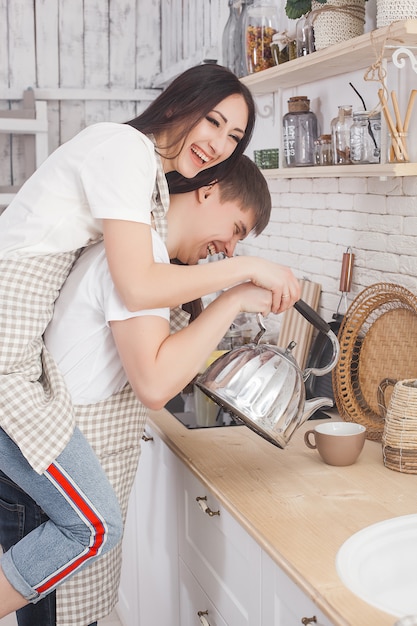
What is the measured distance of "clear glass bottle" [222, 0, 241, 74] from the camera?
9.85ft

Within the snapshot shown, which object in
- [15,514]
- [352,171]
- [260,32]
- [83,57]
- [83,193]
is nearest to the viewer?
[83,193]

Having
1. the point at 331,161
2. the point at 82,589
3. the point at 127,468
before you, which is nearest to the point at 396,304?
the point at 331,161

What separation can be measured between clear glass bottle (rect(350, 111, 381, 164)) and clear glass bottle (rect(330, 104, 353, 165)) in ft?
0.20

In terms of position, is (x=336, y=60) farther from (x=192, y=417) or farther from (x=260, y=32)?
(x=192, y=417)

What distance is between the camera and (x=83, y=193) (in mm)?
1588

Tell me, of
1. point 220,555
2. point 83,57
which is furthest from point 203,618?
point 83,57

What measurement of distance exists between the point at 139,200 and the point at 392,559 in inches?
32.0

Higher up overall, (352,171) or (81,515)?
(352,171)

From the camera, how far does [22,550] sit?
1.67 m

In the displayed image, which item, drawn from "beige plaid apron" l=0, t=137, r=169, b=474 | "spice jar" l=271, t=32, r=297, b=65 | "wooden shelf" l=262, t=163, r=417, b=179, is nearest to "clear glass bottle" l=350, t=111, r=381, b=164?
"wooden shelf" l=262, t=163, r=417, b=179

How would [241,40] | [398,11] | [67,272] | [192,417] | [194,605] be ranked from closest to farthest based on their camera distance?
[67,272] < [398,11] < [194,605] < [192,417] < [241,40]

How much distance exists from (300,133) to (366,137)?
1.46 ft

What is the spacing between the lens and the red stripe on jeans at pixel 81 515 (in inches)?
63.3

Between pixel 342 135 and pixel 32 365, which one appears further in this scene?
pixel 342 135
